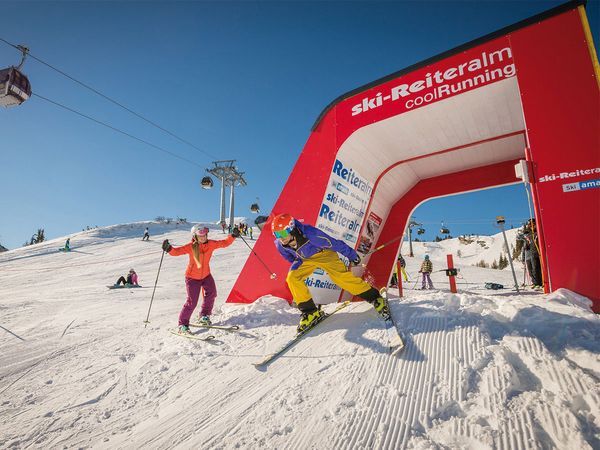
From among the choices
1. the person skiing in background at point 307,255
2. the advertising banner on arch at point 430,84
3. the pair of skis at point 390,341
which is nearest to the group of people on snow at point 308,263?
the person skiing in background at point 307,255

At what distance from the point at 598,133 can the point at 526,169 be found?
726 mm

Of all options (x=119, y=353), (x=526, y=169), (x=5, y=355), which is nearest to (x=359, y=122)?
(x=526, y=169)

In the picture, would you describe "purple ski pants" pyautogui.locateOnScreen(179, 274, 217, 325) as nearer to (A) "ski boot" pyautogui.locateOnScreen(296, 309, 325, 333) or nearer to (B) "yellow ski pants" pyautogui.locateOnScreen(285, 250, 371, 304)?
(B) "yellow ski pants" pyautogui.locateOnScreen(285, 250, 371, 304)

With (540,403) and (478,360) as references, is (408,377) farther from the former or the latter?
(540,403)

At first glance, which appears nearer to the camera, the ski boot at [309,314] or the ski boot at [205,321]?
the ski boot at [309,314]

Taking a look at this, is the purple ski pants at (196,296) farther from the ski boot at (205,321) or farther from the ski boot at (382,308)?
the ski boot at (382,308)

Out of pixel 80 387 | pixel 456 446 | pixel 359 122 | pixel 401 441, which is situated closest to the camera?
pixel 456 446

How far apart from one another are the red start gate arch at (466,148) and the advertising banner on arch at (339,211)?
22 millimetres

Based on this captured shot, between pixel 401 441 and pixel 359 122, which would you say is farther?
pixel 359 122

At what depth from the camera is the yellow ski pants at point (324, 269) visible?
3.54 m

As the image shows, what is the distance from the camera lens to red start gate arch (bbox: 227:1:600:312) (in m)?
3.26

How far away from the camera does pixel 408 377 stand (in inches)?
83.8

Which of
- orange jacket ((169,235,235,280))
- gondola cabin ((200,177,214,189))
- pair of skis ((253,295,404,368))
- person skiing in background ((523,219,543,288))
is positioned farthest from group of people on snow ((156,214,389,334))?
gondola cabin ((200,177,214,189))

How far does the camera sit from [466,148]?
5832 millimetres
